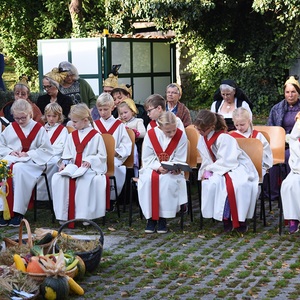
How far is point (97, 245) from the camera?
7.80 m

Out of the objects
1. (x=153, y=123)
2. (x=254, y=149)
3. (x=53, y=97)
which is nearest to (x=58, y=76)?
(x=53, y=97)

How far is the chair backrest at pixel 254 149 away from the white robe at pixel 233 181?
125 mm

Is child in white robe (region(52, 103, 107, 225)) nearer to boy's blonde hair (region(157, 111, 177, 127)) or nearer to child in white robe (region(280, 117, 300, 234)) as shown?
boy's blonde hair (region(157, 111, 177, 127))

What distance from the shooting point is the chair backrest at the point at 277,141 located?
1118 cm

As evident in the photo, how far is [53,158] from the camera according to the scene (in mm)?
11062

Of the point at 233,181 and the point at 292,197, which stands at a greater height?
the point at 233,181

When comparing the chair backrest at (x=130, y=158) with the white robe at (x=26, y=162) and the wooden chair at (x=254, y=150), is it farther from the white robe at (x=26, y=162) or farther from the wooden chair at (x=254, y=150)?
the wooden chair at (x=254, y=150)

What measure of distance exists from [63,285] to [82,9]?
21.2 m

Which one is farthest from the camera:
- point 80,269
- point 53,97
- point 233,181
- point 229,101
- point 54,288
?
point 53,97

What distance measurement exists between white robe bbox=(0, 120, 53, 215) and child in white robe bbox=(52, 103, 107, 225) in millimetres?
371

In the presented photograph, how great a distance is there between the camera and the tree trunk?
85.7 ft

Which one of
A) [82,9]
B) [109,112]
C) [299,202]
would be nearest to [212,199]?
[299,202]

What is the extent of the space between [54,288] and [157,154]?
11.8 feet

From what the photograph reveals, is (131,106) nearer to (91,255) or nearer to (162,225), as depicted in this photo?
(162,225)
